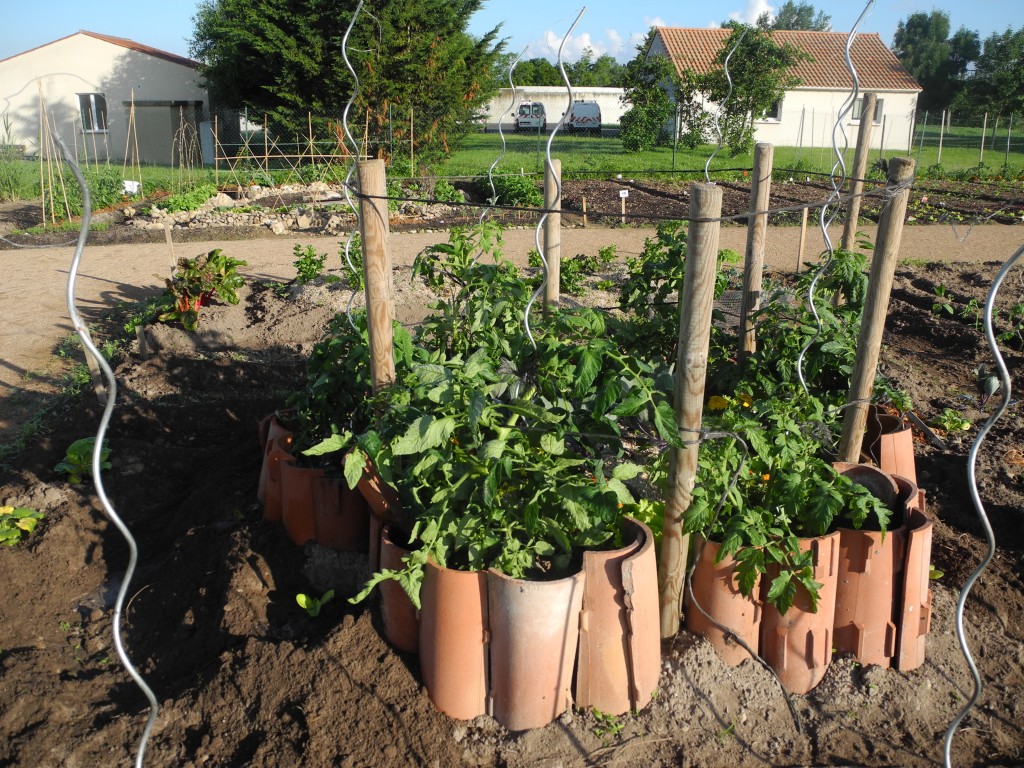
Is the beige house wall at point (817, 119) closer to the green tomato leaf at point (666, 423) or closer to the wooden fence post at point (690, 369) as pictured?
the wooden fence post at point (690, 369)

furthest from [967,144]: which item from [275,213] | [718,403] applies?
[718,403]

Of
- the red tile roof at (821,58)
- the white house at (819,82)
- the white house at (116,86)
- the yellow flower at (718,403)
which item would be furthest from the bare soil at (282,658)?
the white house at (819,82)

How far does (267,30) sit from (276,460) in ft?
58.6

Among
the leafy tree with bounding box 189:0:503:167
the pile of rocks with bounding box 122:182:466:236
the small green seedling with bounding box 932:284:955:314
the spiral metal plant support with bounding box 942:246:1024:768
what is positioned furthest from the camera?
the leafy tree with bounding box 189:0:503:167

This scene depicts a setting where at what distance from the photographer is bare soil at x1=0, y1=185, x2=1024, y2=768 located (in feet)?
8.10

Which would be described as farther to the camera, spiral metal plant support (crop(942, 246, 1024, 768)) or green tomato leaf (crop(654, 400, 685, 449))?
green tomato leaf (crop(654, 400, 685, 449))

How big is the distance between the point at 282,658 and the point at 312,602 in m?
0.36

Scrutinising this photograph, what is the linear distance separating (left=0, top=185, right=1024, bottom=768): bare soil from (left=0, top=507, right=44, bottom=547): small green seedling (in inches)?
2.6

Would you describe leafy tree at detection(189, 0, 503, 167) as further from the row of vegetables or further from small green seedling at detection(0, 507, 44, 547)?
the row of vegetables

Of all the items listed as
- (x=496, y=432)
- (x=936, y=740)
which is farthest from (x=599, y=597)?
(x=936, y=740)

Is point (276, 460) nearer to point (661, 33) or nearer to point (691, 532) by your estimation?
point (691, 532)

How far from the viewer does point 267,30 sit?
1862 centimetres

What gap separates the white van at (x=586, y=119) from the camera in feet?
111

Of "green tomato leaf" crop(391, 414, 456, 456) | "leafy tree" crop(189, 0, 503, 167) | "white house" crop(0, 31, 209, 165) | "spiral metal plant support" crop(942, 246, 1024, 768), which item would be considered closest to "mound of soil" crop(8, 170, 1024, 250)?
"leafy tree" crop(189, 0, 503, 167)
